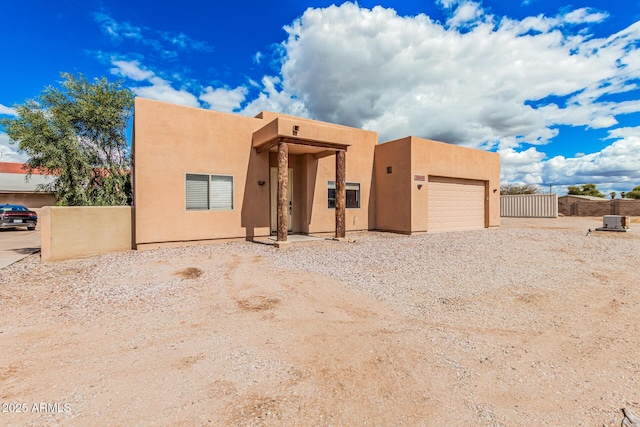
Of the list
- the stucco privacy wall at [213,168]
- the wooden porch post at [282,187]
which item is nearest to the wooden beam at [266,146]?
the stucco privacy wall at [213,168]

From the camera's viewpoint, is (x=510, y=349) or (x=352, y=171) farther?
(x=352, y=171)

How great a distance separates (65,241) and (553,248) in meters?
13.4

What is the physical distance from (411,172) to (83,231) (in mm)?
10599

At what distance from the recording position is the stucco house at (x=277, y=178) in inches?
332

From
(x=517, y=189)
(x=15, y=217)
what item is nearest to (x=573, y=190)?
(x=517, y=189)

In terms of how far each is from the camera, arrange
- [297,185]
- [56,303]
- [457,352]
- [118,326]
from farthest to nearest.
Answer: [297,185], [56,303], [118,326], [457,352]

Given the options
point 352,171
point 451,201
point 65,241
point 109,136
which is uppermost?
point 109,136

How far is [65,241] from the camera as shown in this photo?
7.27 meters

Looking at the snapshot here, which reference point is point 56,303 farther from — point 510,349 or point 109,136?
point 109,136

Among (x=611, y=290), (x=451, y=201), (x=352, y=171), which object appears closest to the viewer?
(x=611, y=290)

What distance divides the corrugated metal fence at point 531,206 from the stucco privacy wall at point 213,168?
20228 millimetres

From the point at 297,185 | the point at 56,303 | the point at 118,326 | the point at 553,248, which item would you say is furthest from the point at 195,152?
the point at 553,248

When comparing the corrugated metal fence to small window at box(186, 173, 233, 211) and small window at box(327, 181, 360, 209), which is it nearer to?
small window at box(327, 181, 360, 209)

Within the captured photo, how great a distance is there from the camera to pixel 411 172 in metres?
11.6
